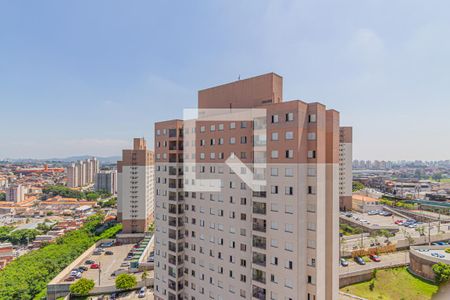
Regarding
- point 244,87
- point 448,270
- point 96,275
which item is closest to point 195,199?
point 244,87

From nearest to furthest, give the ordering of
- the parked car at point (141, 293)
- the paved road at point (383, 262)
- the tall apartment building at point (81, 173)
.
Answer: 1. the parked car at point (141, 293)
2. the paved road at point (383, 262)
3. the tall apartment building at point (81, 173)

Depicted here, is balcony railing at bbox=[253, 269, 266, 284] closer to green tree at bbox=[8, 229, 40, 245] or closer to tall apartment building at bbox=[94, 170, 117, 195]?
green tree at bbox=[8, 229, 40, 245]

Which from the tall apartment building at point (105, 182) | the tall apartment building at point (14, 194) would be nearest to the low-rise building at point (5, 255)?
the tall apartment building at point (14, 194)

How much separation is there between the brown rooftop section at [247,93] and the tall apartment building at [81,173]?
110m

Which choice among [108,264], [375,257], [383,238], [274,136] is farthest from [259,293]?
[383,238]

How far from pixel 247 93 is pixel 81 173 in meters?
120

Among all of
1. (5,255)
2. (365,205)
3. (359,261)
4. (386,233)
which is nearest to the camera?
(359,261)

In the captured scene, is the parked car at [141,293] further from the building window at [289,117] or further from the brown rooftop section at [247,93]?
the building window at [289,117]

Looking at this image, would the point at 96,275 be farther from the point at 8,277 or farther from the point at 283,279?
the point at 283,279

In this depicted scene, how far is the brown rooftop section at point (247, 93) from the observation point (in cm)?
1355

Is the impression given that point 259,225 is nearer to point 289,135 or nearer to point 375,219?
point 289,135

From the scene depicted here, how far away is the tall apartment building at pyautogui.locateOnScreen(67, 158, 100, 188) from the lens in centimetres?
10431

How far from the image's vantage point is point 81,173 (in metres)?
112

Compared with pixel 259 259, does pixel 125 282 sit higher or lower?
lower
